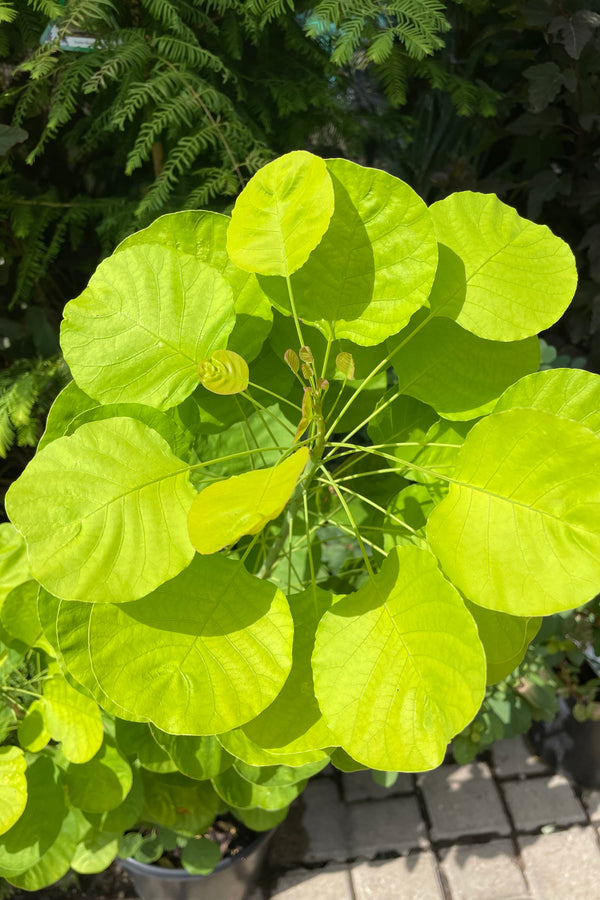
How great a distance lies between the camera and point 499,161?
7.08 ft

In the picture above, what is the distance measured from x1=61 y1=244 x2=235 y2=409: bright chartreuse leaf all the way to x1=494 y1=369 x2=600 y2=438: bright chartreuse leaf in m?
0.31

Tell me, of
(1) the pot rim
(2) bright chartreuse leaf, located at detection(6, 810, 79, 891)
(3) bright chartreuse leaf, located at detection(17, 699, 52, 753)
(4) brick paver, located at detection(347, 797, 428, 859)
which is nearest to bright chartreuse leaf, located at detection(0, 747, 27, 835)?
(3) bright chartreuse leaf, located at detection(17, 699, 52, 753)

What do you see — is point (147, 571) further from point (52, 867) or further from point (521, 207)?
point (521, 207)

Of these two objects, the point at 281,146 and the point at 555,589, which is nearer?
the point at 555,589

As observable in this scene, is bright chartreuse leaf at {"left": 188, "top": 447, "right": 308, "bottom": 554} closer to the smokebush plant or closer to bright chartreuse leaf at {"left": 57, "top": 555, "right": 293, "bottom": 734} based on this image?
the smokebush plant

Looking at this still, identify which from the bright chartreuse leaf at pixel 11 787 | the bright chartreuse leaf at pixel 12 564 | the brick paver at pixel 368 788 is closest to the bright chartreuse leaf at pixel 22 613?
the bright chartreuse leaf at pixel 12 564

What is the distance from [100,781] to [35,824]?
4.1 inches

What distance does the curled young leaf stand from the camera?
2.13ft

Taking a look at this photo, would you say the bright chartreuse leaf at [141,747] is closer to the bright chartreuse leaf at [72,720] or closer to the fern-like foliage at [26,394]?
the bright chartreuse leaf at [72,720]

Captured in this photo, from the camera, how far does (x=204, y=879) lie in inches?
58.2

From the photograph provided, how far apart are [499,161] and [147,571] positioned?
1984 millimetres

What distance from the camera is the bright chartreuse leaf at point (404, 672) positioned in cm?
62

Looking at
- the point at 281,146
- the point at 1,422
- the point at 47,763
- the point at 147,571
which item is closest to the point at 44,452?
the point at 147,571

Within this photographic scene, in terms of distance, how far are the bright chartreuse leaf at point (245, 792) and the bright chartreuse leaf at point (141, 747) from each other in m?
0.13
